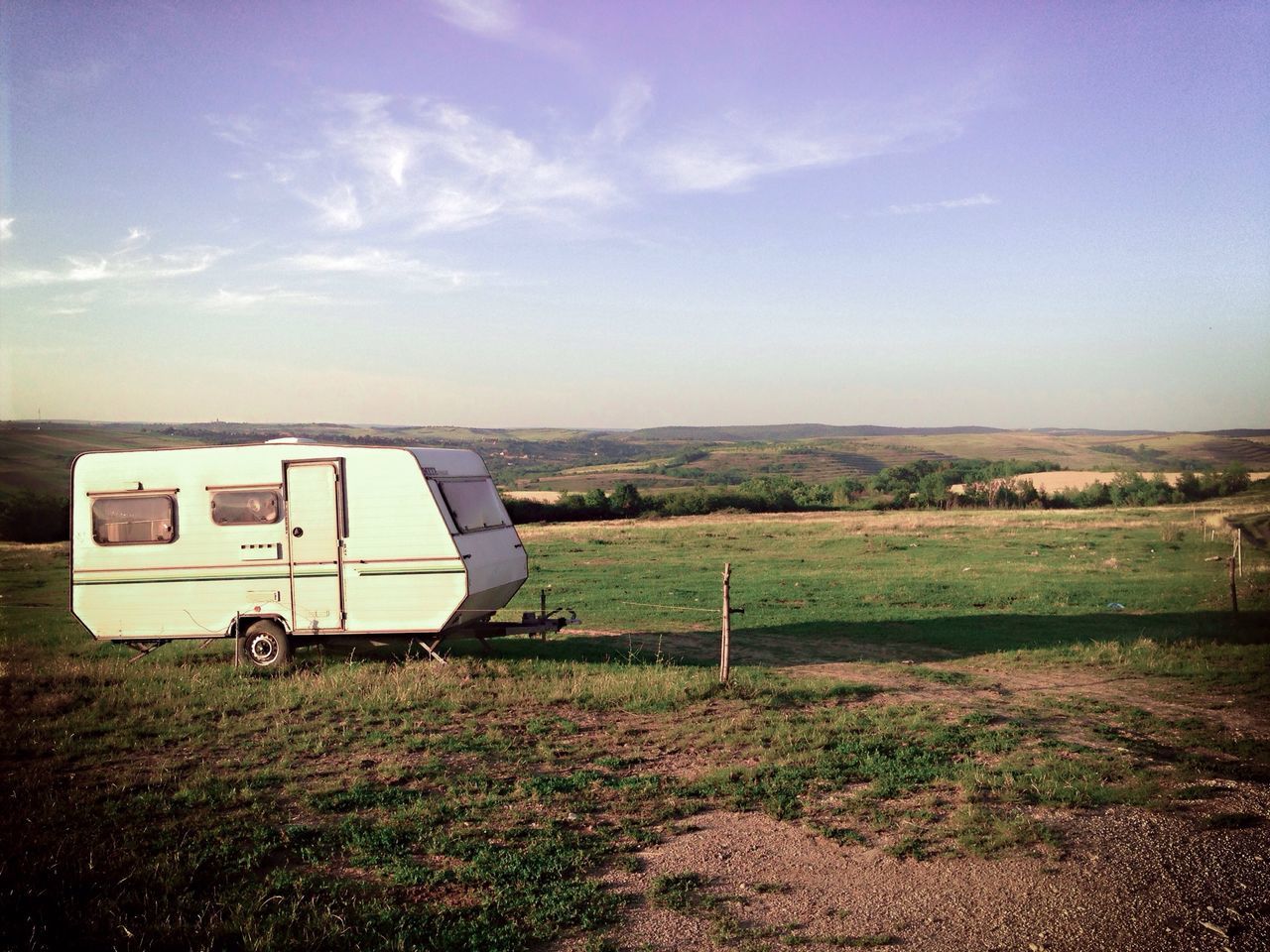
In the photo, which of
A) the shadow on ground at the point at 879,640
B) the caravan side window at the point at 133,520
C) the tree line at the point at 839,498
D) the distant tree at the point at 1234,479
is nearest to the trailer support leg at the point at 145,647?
the caravan side window at the point at 133,520

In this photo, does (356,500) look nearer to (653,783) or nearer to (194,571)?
(194,571)

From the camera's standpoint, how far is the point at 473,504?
13836mm

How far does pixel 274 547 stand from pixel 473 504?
3.07m

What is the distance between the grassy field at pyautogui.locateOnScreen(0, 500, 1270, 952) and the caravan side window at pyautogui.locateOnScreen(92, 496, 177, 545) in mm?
1955

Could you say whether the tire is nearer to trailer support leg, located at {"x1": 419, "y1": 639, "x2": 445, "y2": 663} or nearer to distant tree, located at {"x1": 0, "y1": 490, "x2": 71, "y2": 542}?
trailer support leg, located at {"x1": 419, "y1": 639, "x2": 445, "y2": 663}

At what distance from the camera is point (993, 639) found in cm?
1642

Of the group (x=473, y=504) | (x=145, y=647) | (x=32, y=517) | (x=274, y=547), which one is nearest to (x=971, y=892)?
(x=473, y=504)

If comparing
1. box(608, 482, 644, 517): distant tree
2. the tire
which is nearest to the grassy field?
the tire

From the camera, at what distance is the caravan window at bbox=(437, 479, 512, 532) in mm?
13023

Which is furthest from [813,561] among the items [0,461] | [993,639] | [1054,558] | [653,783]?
[0,461]

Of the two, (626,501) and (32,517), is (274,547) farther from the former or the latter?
(626,501)

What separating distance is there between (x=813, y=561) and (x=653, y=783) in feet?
76.1

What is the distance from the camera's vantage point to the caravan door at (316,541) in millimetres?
12648

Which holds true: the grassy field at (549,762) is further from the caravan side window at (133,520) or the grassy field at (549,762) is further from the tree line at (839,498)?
the tree line at (839,498)
